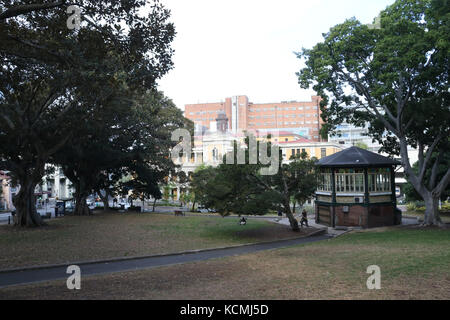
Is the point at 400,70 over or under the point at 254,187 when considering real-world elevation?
over

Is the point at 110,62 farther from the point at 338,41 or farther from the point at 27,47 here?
the point at 338,41

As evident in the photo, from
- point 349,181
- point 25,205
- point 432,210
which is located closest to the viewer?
point 25,205

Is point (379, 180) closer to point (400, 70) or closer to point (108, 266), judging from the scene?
point (400, 70)

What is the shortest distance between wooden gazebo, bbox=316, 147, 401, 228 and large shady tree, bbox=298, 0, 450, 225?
136 inches

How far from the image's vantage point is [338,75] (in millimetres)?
26266

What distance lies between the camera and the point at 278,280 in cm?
1024

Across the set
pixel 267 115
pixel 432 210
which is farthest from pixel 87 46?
pixel 267 115

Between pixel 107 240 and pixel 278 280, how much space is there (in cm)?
1322

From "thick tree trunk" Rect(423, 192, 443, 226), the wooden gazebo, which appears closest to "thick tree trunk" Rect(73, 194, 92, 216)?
the wooden gazebo

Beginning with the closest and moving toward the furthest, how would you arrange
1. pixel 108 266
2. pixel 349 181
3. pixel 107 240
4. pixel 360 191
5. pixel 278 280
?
pixel 278 280, pixel 108 266, pixel 107 240, pixel 360 191, pixel 349 181

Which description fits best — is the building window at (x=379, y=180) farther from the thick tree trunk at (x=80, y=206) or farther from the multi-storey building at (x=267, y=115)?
the multi-storey building at (x=267, y=115)
